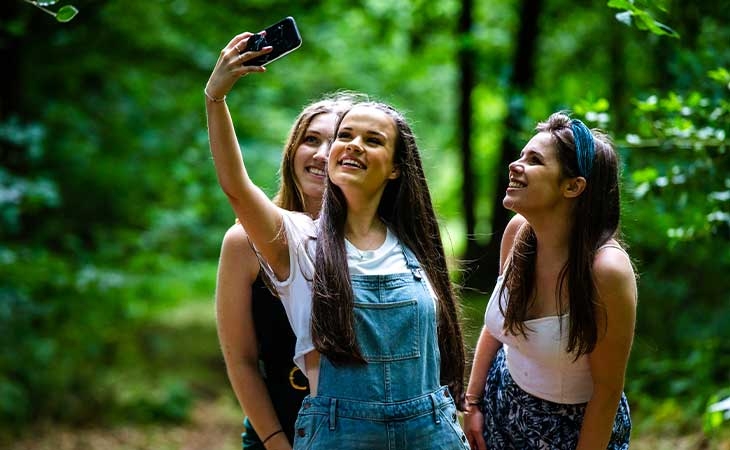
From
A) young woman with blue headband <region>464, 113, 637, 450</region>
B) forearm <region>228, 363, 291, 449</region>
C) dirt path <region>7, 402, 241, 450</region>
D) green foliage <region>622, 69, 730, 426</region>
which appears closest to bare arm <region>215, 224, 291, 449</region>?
forearm <region>228, 363, 291, 449</region>

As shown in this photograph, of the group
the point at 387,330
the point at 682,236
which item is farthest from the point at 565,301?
the point at 682,236

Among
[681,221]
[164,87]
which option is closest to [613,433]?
[681,221]

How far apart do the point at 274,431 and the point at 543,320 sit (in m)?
0.81

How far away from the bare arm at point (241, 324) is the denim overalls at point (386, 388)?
11.0 inches

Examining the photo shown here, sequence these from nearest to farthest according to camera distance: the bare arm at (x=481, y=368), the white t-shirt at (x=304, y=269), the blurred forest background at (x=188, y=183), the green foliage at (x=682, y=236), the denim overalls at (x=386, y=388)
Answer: the denim overalls at (x=386, y=388) → the white t-shirt at (x=304, y=269) → the bare arm at (x=481, y=368) → the green foliage at (x=682, y=236) → the blurred forest background at (x=188, y=183)

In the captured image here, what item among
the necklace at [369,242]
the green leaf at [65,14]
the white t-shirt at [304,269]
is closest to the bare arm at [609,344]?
the white t-shirt at [304,269]

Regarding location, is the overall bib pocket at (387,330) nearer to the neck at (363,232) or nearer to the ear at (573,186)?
the neck at (363,232)

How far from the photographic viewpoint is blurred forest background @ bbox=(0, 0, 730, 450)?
17.3 feet

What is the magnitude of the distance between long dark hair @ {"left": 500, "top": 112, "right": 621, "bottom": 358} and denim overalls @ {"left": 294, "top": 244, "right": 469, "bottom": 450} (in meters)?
0.31

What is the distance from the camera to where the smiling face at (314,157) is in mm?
2592

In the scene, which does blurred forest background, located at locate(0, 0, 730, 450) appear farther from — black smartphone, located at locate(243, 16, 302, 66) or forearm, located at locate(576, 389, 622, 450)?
black smartphone, located at locate(243, 16, 302, 66)

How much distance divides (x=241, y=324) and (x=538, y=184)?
911mm

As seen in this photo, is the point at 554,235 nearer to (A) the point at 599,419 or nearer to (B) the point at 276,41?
(A) the point at 599,419

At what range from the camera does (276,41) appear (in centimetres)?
209
